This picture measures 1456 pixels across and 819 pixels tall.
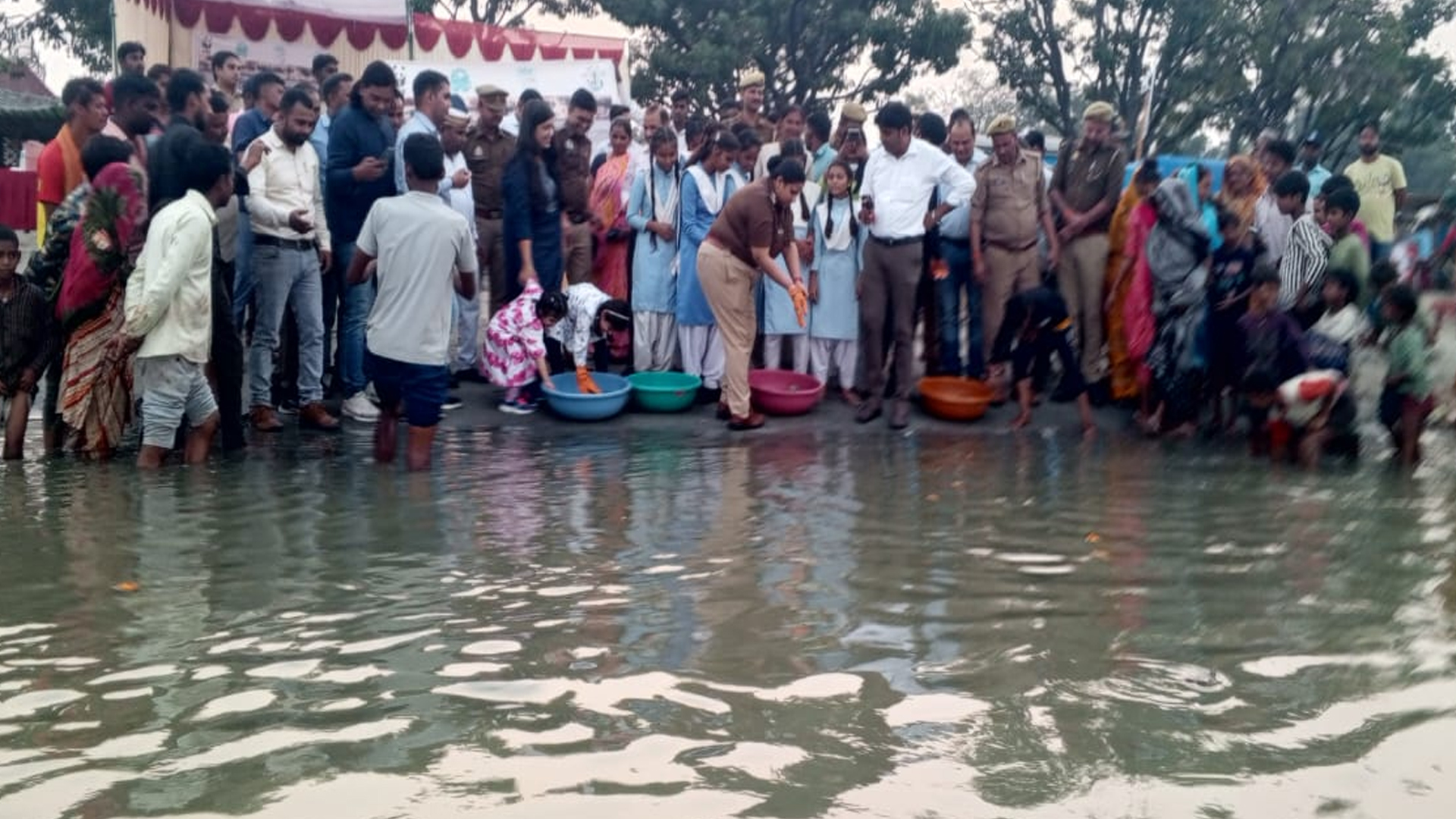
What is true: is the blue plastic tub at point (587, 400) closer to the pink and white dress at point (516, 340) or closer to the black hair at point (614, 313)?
the pink and white dress at point (516, 340)

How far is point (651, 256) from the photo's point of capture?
377 inches

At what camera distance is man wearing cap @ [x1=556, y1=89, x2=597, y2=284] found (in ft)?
30.2

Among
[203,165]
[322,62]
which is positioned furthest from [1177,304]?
[322,62]

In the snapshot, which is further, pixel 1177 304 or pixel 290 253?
pixel 1177 304

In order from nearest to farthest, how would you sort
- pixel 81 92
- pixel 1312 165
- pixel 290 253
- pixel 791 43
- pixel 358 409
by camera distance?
pixel 81 92
pixel 290 253
pixel 358 409
pixel 1312 165
pixel 791 43

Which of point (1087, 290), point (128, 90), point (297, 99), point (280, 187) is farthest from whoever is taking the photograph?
point (1087, 290)

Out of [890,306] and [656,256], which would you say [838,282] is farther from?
[656,256]

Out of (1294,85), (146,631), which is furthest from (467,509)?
(1294,85)

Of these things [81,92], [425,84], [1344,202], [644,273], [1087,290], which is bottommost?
[1087,290]

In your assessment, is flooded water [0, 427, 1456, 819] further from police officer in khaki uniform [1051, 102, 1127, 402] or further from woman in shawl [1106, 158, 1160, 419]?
police officer in khaki uniform [1051, 102, 1127, 402]

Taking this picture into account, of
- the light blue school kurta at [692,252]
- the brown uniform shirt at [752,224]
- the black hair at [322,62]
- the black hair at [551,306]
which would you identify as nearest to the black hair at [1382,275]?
the brown uniform shirt at [752,224]

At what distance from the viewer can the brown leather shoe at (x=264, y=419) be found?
8.20 m

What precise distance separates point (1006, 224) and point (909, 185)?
826 mm

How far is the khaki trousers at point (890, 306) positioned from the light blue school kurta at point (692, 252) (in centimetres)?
107
